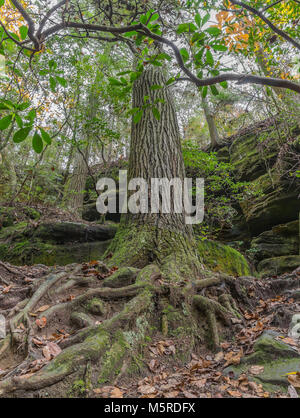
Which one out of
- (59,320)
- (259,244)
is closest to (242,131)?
(259,244)

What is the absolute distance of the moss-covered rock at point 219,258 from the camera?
525 centimetres

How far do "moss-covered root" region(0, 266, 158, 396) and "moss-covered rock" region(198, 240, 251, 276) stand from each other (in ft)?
9.19

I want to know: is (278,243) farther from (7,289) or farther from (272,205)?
(7,289)

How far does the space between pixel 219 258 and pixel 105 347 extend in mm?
3931

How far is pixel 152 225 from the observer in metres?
3.58

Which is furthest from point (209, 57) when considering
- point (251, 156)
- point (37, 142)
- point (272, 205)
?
point (251, 156)

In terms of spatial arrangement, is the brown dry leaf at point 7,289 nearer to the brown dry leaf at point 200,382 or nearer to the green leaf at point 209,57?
the brown dry leaf at point 200,382

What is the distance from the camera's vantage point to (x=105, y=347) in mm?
1977

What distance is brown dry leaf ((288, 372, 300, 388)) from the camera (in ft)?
5.43

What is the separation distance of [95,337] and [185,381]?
774 millimetres

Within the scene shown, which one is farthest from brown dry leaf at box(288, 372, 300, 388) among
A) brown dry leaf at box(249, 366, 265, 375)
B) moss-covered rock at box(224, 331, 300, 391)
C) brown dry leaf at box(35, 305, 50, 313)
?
brown dry leaf at box(35, 305, 50, 313)

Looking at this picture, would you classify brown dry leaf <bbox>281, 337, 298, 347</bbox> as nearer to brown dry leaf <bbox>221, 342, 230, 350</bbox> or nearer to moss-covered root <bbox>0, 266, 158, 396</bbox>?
brown dry leaf <bbox>221, 342, 230, 350</bbox>

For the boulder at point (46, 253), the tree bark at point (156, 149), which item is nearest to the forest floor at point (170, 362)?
the tree bark at point (156, 149)
